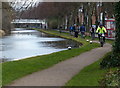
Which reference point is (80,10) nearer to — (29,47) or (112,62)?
(29,47)

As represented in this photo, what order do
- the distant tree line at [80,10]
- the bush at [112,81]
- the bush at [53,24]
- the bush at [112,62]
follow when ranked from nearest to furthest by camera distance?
the bush at [112,81], the bush at [112,62], the distant tree line at [80,10], the bush at [53,24]

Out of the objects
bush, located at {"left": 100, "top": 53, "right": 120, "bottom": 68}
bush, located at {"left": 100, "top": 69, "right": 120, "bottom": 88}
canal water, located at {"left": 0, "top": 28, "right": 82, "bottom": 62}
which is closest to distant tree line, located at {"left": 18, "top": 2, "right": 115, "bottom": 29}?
canal water, located at {"left": 0, "top": 28, "right": 82, "bottom": 62}

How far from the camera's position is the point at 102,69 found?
11.2m

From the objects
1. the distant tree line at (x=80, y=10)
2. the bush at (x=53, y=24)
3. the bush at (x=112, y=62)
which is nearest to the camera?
the bush at (x=112, y=62)

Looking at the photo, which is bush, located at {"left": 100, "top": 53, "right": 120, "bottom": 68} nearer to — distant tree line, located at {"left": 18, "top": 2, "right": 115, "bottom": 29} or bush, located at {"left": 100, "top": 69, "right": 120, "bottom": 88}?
bush, located at {"left": 100, "top": 69, "right": 120, "bottom": 88}

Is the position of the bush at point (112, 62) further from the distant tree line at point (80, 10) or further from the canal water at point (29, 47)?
the distant tree line at point (80, 10)

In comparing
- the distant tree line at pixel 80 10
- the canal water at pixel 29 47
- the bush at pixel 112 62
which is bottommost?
the canal water at pixel 29 47

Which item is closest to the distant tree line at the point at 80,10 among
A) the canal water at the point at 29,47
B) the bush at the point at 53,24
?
the bush at the point at 53,24

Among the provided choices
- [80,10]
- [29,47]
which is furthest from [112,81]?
[80,10]

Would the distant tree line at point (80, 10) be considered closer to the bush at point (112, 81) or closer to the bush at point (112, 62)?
the bush at point (112, 62)

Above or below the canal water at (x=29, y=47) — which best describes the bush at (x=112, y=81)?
above

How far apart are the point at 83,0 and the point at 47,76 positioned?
37.3 metres

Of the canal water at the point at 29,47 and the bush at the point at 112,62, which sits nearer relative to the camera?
the bush at the point at 112,62

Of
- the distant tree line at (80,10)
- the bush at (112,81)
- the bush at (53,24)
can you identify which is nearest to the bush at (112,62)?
the bush at (112,81)
